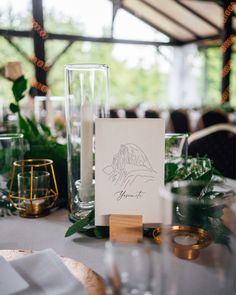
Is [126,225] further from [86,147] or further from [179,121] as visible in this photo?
[179,121]

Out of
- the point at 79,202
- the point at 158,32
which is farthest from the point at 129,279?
the point at 158,32

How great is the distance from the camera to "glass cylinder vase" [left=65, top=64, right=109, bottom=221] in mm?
803

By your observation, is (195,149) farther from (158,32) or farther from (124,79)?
(124,79)

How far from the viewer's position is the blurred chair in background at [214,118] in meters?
3.78

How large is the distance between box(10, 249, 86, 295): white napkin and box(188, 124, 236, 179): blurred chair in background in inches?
44.7

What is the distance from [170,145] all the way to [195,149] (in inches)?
24.5

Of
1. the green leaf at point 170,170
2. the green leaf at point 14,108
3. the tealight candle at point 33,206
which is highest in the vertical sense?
the green leaf at point 14,108

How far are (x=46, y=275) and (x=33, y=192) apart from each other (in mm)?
407

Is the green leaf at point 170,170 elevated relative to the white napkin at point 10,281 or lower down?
elevated

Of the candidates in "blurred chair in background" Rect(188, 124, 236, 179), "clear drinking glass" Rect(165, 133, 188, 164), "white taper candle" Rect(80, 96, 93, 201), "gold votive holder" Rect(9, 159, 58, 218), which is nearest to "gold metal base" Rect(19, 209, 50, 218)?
"gold votive holder" Rect(9, 159, 58, 218)

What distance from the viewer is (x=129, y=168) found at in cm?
72

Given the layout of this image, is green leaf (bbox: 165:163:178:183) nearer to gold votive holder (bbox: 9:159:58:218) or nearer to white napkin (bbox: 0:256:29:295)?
gold votive holder (bbox: 9:159:58:218)

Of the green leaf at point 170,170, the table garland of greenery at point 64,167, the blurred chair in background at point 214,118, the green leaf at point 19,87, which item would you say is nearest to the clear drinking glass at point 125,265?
the table garland of greenery at point 64,167

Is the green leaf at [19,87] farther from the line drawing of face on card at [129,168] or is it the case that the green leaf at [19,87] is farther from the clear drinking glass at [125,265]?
the clear drinking glass at [125,265]
